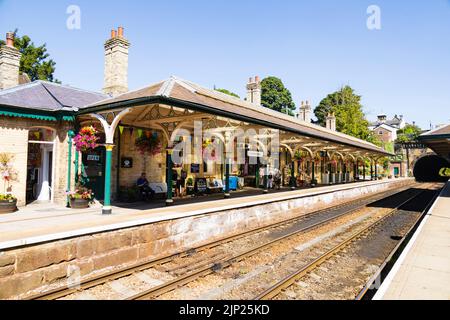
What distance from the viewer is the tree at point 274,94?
2329 inches

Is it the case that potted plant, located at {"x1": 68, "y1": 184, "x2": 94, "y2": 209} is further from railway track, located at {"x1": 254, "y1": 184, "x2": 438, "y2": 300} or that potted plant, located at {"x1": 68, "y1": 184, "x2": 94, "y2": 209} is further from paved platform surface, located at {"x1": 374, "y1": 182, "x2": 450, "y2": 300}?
paved platform surface, located at {"x1": 374, "y1": 182, "x2": 450, "y2": 300}

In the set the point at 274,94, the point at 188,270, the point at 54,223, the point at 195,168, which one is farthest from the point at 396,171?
the point at 54,223

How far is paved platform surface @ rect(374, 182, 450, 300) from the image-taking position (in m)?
4.03

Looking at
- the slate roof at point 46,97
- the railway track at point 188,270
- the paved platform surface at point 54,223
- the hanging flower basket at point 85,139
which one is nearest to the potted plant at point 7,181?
the paved platform surface at point 54,223

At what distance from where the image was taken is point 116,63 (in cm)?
1232

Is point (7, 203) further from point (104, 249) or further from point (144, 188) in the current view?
point (104, 249)

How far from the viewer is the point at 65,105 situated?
9656 millimetres

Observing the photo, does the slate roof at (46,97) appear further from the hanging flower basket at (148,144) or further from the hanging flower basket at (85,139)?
the hanging flower basket at (148,144)

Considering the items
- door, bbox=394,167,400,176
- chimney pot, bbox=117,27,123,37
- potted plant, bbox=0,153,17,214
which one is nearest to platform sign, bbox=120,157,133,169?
potted plant, bbox=0,153,17,214

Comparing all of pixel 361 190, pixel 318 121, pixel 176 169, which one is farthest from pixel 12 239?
pixel 318 121

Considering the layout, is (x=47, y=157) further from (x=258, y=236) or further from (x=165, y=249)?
(x=258, y=236)

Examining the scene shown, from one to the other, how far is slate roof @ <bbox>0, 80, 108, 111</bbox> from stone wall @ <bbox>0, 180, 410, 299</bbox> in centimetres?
548

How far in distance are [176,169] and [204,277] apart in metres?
8.00

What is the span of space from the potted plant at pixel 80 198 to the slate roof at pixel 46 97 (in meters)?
2.71
